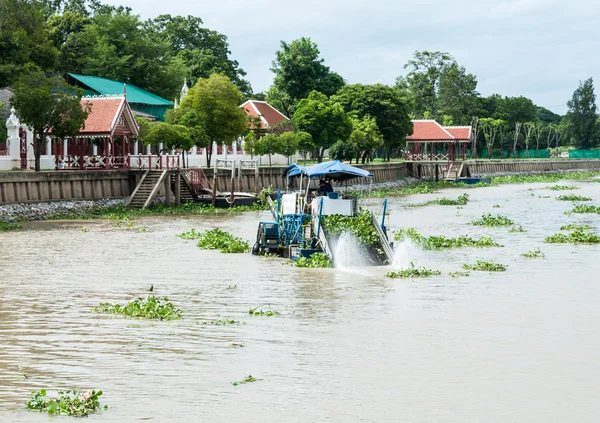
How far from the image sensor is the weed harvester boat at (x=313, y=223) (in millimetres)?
27812

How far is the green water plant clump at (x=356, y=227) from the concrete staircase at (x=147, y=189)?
2612cm

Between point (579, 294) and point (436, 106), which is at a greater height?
point (436, 106)

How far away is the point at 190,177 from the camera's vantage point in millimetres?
57500

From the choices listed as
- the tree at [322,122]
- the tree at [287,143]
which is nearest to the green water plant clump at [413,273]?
the tree at [287,143]

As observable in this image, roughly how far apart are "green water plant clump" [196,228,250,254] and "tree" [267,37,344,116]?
66.4 metres

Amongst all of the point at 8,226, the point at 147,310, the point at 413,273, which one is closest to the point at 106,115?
the point at 8,226

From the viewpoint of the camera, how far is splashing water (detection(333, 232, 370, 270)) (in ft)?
90.2

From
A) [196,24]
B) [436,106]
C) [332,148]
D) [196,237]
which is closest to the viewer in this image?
[196,237]

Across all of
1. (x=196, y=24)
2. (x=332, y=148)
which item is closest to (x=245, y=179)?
(x=332, y=148)

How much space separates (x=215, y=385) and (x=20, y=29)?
2024 inches

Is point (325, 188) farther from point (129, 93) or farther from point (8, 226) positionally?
point (129, 93)

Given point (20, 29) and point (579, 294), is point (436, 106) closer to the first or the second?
point (20, 29)

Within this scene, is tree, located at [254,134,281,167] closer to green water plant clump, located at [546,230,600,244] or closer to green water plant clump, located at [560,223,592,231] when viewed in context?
green water plant clump, located at [560,223,592,231]

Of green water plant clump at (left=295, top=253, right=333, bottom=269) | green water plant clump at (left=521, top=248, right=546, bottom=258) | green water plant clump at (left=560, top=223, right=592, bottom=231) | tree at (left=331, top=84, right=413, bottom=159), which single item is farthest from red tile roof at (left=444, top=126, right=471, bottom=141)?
green water plant clump at (left=295, top=253, right=333, bottom=269)
